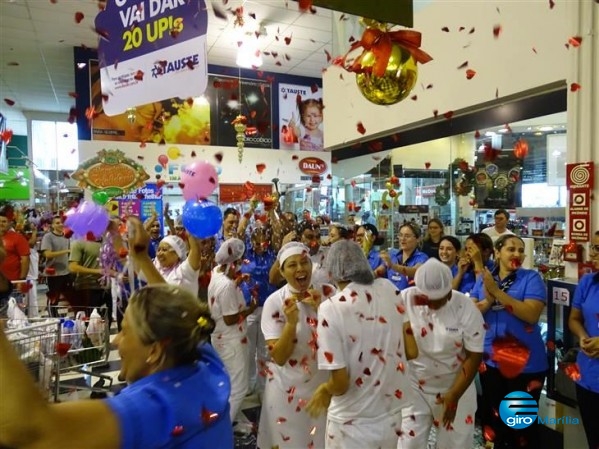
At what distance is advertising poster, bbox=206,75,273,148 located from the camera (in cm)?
924

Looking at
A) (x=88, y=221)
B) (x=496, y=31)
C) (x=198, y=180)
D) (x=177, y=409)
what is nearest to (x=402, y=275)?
(x=198, y=180)

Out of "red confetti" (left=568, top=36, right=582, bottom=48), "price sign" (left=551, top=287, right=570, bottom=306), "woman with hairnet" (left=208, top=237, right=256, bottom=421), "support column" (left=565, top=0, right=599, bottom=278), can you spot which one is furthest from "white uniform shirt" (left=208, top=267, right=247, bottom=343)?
"red confetti" (left=568, top=36, right=582, bottom=48)

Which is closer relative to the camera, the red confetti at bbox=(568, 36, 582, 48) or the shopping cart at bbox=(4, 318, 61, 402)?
the shopping cart at bbox=(4, 318, 61, 402)

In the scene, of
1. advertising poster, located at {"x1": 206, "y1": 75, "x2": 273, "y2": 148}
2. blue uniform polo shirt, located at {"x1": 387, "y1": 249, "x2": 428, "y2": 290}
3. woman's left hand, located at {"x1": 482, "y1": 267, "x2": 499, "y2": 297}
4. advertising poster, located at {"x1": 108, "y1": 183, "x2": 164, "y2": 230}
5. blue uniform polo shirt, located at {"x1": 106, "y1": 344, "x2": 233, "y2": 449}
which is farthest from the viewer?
advertising poster, located at {"x1": 206, "y1": 75, "x2": 273, "y2": 148}

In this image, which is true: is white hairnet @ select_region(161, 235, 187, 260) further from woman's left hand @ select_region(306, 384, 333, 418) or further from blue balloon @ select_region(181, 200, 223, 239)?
woman's left hand @ select_region(306, 384, 333, 418)

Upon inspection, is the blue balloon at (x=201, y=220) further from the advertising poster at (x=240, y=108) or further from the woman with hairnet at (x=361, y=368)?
the advertising poster at (x=240, y=108)

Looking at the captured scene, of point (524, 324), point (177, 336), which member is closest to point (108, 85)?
point (177, 336)

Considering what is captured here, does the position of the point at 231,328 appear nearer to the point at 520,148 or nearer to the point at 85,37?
the point at 520,148

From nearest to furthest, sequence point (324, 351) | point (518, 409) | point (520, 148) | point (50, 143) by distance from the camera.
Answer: point (324, 351)
point (518, 409)
point (520, 148)
point (50, 143)

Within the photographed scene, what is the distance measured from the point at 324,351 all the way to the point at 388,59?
1.60 meters

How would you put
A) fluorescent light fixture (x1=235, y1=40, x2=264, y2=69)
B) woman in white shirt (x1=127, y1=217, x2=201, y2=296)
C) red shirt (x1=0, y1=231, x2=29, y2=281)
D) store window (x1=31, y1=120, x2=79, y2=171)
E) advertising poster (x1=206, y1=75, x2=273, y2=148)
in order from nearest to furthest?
woman in white shirt (x1=127, y1=217, x2=201, y2=296), red shirt (x1=0, y1=231, x2=29, y2=281), fluorescent light fixture (x1=235, y1=40, x2=264, y2=69), advertising poster (x1=206, y1=75, x2=273, y2=148), store window (x1=31, y1=120, x2=79, y2=171)

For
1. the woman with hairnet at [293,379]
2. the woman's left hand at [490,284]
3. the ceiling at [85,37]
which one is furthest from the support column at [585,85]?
the ceiling at [85,37]

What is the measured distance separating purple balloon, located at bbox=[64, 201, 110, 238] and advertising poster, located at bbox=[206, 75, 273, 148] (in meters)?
6.47

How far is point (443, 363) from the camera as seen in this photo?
2.42m
